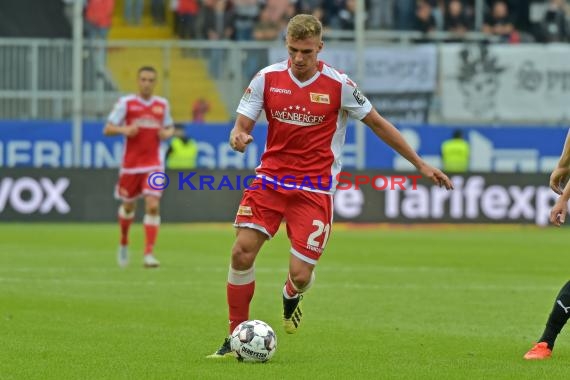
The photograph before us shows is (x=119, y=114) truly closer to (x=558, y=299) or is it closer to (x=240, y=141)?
(x=240, y=141)

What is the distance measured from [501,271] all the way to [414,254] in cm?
305

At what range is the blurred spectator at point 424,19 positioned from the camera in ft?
105

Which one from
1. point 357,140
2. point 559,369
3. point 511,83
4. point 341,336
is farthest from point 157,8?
point 559,369

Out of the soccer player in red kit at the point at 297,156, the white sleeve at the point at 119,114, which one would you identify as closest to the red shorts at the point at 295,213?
the soccer player in red kit at the point at 297,156

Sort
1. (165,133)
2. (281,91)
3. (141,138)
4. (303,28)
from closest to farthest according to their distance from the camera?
(303,28) < (281,91) < (165,133) < (141,138)

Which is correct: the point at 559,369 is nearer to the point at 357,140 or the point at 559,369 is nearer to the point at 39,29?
the point at 357,140

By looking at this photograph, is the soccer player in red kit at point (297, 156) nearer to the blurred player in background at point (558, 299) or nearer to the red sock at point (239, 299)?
the red sock at point (239, 299)

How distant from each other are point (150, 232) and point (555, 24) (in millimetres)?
17871

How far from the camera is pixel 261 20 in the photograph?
31.5 metres

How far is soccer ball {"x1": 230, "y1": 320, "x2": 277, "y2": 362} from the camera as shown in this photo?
8672 millimetres

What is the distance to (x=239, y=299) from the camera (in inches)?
359

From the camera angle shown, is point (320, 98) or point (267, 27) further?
point (267, 27)

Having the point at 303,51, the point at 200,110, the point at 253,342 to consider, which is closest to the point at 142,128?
the point at 303,51

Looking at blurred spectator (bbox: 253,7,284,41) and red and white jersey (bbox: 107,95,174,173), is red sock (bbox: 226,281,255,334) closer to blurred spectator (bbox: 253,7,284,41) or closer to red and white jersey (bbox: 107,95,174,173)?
red and white jersey (bbox: 107,95,174,173)
